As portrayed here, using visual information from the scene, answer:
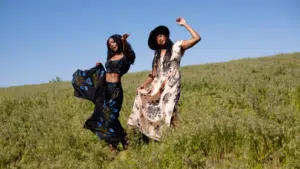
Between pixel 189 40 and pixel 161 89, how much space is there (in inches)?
42.7

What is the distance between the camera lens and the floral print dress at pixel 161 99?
6152 millimetres

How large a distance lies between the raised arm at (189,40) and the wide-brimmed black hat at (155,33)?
1.23ft

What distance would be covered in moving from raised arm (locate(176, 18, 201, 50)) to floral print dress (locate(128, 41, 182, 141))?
12 cm

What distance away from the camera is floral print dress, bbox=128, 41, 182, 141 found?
615 cm

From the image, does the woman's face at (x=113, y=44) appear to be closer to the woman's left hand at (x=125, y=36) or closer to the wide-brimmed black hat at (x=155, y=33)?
the woman's left hand at (x=125, y=36)

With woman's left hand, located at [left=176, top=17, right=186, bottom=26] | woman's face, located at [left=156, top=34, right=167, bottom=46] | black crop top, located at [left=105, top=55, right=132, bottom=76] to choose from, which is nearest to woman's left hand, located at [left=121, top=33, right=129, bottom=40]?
black crop top, located at [left=105, top=55, right=132, bottom=76]

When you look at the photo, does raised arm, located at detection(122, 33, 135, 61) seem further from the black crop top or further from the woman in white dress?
the woman in white dress

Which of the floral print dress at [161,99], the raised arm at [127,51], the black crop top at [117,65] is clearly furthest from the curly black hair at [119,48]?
the floral print dress at [161,99]

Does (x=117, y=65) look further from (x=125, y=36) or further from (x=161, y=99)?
(x=161, y=99)

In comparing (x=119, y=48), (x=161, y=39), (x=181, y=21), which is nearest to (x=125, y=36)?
(x=119, y=48)

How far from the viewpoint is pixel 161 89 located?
635 centimetres

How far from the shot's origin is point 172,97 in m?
6.15

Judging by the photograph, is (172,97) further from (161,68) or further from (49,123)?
Result: (49,123)

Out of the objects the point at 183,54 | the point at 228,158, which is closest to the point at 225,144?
the point at 228,158
